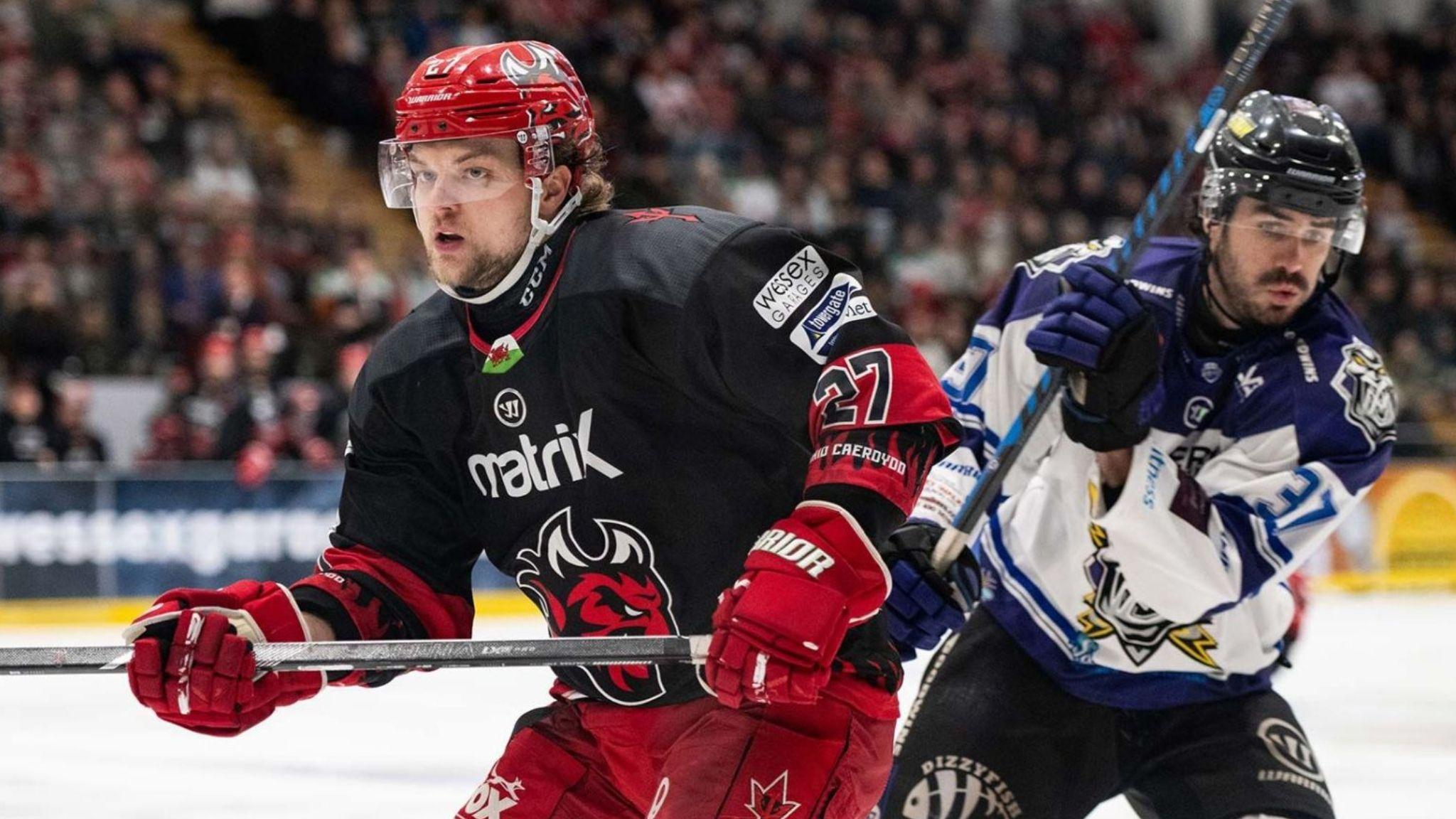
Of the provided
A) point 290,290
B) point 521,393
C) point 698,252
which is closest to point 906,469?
point 698,252

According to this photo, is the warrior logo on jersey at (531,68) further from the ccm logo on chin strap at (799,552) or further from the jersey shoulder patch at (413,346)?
the ccm logo on chin strap at (799,552)

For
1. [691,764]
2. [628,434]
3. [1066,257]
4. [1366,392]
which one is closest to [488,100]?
[628,434]

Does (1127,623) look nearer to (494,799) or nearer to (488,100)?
(494,799)

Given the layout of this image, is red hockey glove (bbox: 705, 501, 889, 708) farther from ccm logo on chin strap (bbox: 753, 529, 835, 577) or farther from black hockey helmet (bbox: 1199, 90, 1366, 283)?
black hockey helmet (bbox: 1199, 90, 1366, 283)

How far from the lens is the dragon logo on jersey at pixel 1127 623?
3.31 metres

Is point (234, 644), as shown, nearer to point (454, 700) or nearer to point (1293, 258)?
point (1293, 258)

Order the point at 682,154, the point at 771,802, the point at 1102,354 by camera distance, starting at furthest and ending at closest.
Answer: the point at 682,154 < the point at 1102,354 < the point at 771,802

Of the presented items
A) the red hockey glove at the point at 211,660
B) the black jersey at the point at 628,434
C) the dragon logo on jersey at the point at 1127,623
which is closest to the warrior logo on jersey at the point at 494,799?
the black jersey at the point at 628,434

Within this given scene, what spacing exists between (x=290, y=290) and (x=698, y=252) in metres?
8.21

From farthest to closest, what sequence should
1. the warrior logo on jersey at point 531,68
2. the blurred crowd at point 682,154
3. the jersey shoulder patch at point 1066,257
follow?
the blurred crowd at point 682,154
the jersey shoulder patch at point 1066,257
the warrior logo on jersey at point 531,68

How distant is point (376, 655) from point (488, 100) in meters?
0.79

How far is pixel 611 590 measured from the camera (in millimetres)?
2779

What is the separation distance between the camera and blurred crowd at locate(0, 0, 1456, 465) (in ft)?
32.6

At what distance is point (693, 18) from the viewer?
14664 mm
